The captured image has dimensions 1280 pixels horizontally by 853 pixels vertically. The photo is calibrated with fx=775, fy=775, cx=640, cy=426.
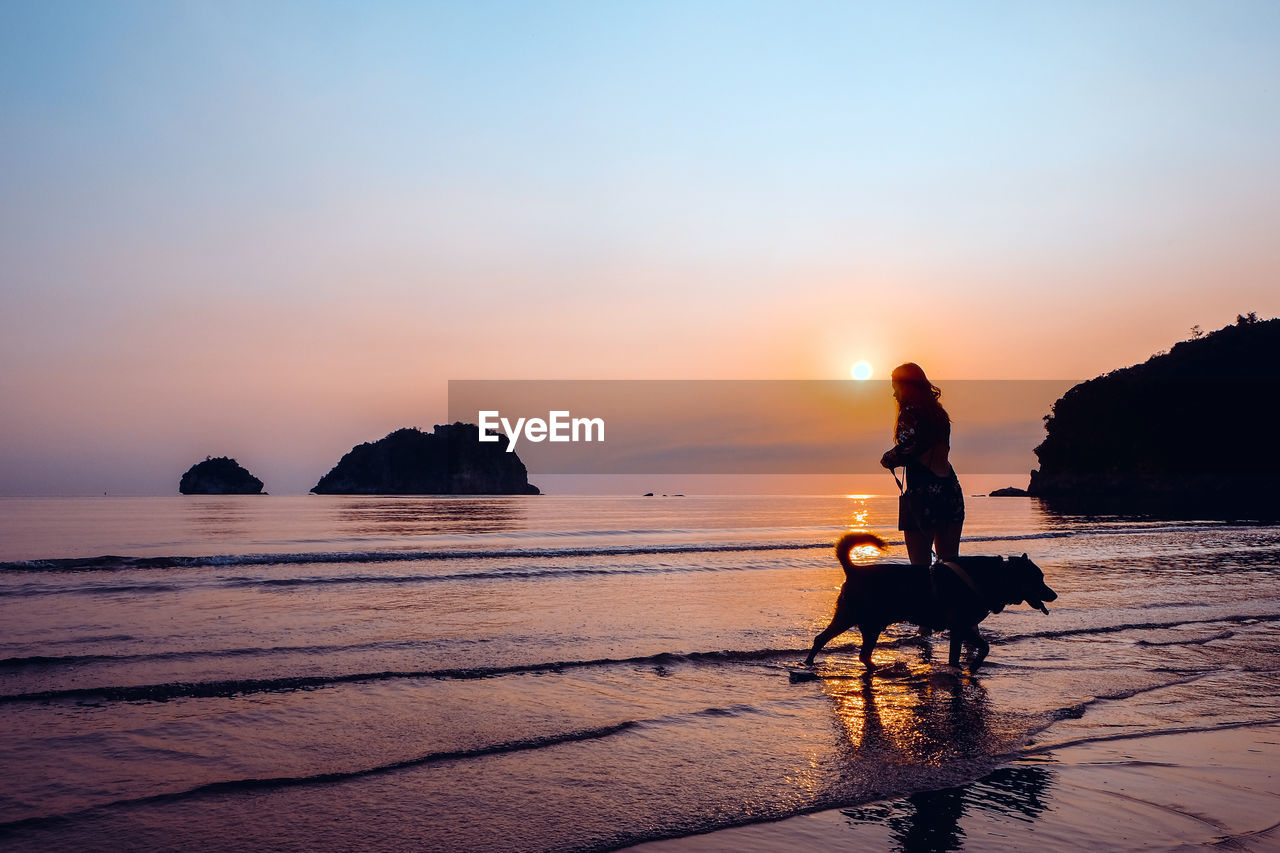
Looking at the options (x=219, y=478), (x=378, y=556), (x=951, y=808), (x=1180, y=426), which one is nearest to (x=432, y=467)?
(x=219, y=478)

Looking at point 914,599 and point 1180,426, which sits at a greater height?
point 1180,426

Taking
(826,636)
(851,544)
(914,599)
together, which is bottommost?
(826,636)

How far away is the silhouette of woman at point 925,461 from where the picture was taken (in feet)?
23.9

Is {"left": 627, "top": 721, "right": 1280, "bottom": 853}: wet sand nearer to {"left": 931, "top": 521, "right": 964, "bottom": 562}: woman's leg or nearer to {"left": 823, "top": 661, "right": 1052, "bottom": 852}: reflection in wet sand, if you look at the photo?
{"left": 823, "top": 661, "right": 1052, "bottom": 852}: reflection in wet sand

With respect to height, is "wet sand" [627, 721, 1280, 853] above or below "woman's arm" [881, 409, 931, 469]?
below

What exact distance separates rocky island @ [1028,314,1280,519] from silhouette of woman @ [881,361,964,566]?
77.7 m

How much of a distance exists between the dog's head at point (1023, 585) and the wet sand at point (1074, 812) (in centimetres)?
232

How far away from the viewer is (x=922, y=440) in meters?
7.31

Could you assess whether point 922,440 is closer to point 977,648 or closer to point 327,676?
point 977,648

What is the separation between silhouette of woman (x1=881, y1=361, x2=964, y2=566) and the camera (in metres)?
7.27

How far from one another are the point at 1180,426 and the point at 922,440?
96424mm

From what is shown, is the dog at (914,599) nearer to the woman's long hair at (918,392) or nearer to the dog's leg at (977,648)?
the dog's leg at (977,648)

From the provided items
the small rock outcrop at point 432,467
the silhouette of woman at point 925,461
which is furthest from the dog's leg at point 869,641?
the small rock outcrop at point 432,467

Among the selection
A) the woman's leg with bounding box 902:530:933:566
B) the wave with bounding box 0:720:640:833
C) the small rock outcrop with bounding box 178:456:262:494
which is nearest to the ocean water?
the wave with bounding box 0:720:640:833
